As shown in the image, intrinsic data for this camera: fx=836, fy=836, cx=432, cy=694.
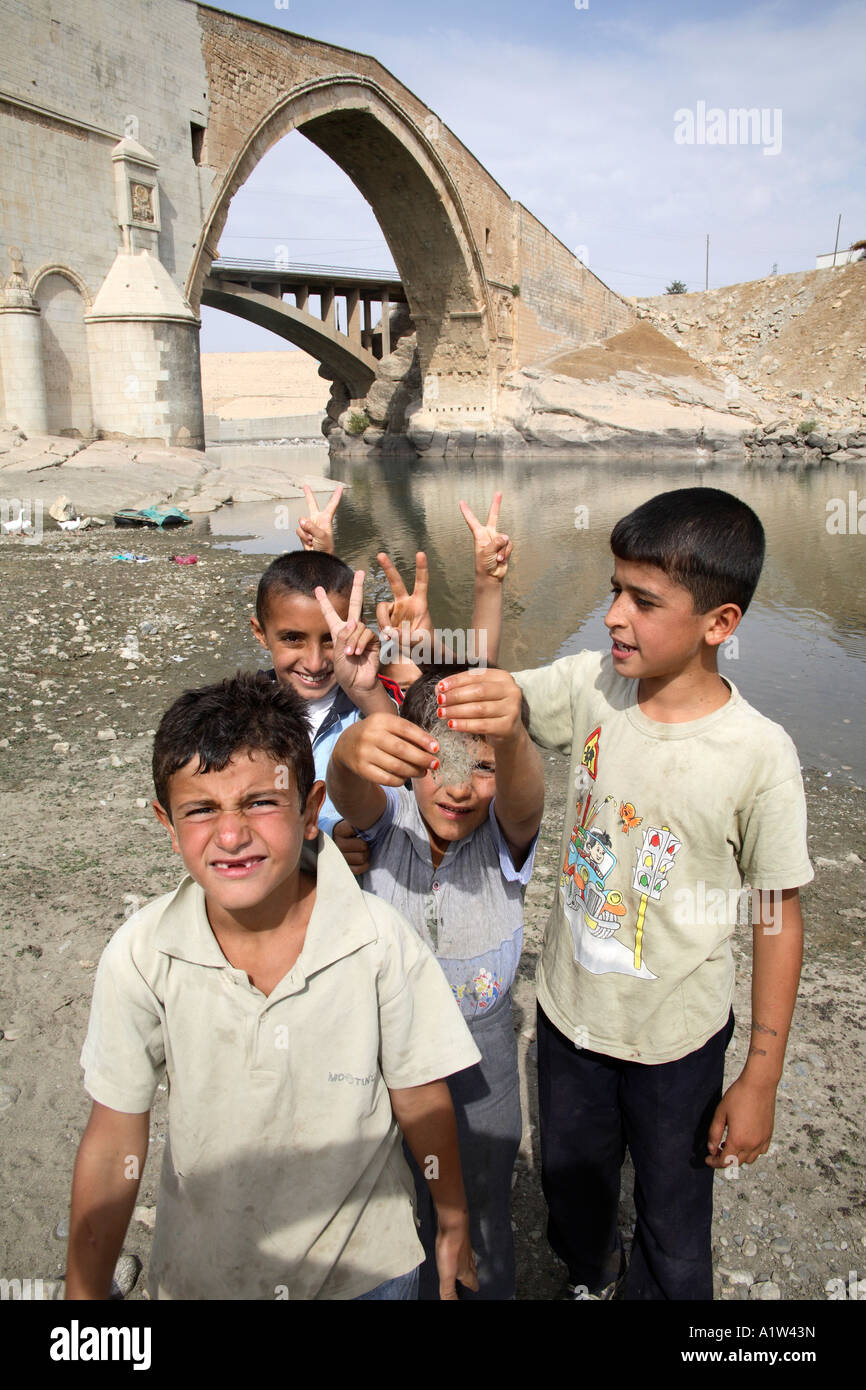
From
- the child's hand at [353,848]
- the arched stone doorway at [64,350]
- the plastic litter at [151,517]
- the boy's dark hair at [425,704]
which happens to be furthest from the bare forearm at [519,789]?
the arched stone doorway at [64,350]

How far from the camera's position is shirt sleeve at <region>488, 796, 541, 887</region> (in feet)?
5.28

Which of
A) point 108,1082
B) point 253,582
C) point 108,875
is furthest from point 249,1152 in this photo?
point 253,582

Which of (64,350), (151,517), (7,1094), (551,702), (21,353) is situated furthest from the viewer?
(64,350)

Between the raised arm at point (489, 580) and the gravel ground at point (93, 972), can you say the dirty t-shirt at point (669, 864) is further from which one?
the gravel ground at point (93, 972)

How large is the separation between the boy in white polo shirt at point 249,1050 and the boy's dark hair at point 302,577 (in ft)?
3.05

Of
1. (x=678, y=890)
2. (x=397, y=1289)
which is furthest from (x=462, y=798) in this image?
(x=397, y=1289)

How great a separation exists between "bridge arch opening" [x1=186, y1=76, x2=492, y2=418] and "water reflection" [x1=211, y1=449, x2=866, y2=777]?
8.93m

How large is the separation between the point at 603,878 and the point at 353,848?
49 cm

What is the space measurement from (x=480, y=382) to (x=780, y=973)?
3595 centimetres

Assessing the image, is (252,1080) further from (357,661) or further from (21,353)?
(21,353)

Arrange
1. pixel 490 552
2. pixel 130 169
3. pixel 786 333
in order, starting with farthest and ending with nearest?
1. pixel 786 333
2. pixel 130 169
3. pixel 490 552

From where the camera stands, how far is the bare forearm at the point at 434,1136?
1.32m

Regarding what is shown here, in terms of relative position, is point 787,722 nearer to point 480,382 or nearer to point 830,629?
point 830,629

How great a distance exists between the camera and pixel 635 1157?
1.64 meters
